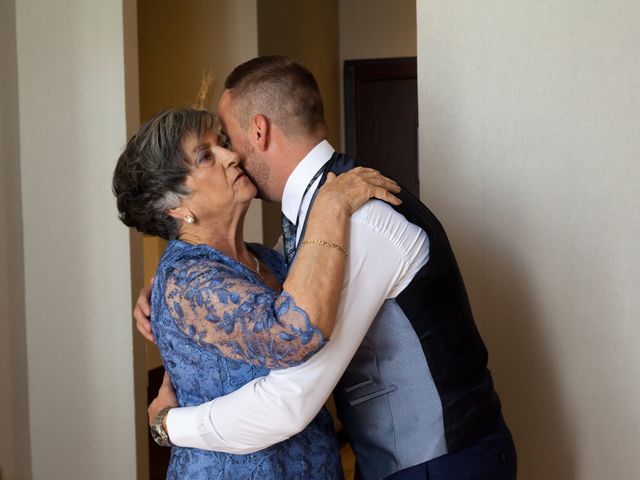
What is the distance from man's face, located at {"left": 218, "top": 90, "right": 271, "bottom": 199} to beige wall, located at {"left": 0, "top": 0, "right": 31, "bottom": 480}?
1.51 metres

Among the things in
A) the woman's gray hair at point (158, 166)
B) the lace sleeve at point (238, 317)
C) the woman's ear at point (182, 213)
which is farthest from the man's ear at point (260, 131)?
the lace sleeve at point (238, 317)

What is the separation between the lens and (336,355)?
143 cm

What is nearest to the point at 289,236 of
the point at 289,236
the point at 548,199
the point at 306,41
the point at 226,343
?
Answer: the point at 289,236

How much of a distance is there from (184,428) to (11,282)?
5.64 ft

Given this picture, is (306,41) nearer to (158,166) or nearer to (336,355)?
(158,166)

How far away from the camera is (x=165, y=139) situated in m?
1.68

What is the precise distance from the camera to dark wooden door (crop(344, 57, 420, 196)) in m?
5.60

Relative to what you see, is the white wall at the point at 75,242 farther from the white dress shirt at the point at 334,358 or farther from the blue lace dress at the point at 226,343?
the white dress shirt at the point at 334,358

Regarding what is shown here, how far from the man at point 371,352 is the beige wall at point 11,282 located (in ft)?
4.93

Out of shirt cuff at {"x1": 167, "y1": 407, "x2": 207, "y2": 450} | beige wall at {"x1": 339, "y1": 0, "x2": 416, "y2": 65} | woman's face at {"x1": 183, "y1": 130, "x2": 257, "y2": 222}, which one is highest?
beige wall at {"x1": 339, "y1": 0, "x2": 416, "y2": 65}

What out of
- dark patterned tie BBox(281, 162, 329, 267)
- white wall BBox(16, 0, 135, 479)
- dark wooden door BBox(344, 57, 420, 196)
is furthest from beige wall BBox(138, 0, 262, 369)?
dark patterned tie BBox(281, 162, 329, 267)

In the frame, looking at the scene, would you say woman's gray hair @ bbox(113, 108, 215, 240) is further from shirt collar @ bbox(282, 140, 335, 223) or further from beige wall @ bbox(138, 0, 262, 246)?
beige wall @ bbox(138, 0, 262, 246)

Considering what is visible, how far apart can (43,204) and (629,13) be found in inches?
85.4

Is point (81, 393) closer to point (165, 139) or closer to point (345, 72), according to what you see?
point (165, 139)
